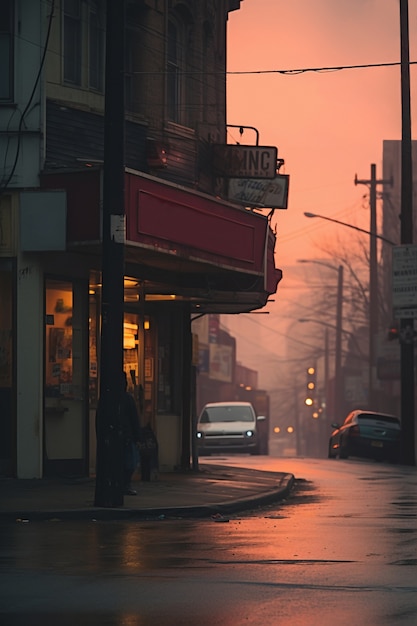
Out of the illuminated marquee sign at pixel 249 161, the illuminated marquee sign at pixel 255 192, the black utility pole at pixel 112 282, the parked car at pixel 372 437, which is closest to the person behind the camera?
the black utility pole at pixel 112 282

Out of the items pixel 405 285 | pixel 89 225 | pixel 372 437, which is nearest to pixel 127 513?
pixel 89 225

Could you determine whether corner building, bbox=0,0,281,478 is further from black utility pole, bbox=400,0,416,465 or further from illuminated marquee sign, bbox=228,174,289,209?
black utility pole, bbox=400,0,416,465

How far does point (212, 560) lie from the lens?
12.0 meters

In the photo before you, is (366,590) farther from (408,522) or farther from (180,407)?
(180,407)

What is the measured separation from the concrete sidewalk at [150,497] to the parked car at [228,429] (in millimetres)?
19038

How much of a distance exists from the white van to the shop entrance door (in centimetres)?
2094

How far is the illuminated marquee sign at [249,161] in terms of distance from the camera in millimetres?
26750

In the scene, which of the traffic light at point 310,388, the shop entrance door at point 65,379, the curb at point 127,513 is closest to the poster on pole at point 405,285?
the shop entrance door at point 65,379

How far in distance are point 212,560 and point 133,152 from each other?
1280 centimetres

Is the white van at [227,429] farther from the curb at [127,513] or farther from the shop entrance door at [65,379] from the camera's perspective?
the curb at [127,513]

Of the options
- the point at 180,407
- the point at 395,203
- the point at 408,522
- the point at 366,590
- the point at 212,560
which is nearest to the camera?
the point at 366,590

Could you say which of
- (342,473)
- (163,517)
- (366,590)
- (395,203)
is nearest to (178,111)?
(342,473)

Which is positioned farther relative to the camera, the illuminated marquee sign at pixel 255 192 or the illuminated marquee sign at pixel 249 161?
the illuminated marquee sign at pixel 255 192

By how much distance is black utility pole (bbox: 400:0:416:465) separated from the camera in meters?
37.3
